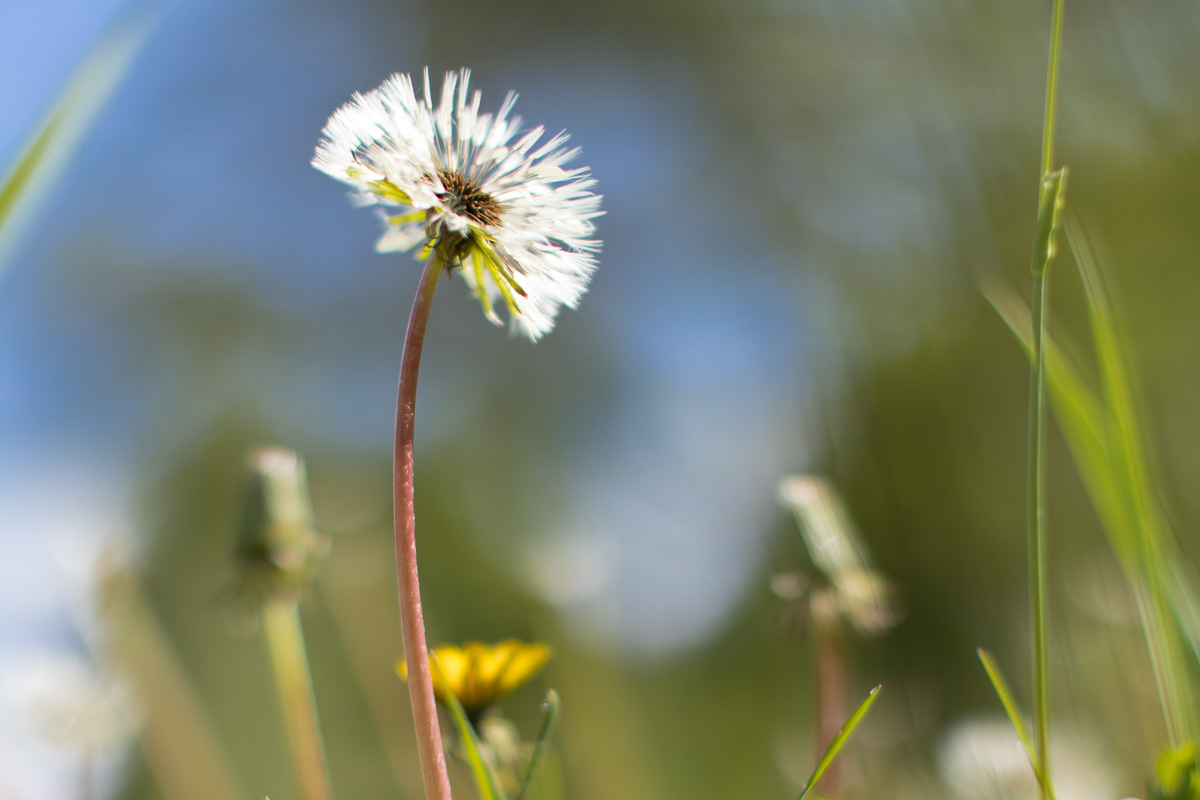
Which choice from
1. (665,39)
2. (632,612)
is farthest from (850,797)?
(665,39)

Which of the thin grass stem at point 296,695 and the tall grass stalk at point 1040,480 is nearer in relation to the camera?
the tall grass stalk at point 1040,480

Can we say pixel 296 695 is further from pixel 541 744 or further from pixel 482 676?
pixel 541 744

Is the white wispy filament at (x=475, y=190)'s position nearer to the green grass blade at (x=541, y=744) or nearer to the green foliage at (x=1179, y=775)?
the green grass blade at (x=541, y=744)

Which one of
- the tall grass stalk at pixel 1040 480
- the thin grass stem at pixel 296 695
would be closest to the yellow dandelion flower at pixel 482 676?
the thin grass stem at pixel 296 695

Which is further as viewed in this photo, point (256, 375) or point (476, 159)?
point (256, 375)

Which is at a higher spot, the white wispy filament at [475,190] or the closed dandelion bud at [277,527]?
the white wispy filament at [475,190]

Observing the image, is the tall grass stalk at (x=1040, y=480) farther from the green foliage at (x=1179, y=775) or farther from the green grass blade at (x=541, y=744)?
the green grass blade at (x=541, y=744)

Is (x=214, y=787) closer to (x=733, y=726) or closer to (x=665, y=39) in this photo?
(x=733, y=726)

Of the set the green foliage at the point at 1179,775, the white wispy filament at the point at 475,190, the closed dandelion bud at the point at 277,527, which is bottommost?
the closed dandelion bud at the point at 277,527

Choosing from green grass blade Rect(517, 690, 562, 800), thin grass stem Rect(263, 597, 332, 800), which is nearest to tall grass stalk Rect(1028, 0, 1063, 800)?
green grass blade Rect(517, 690, 562, 800)
